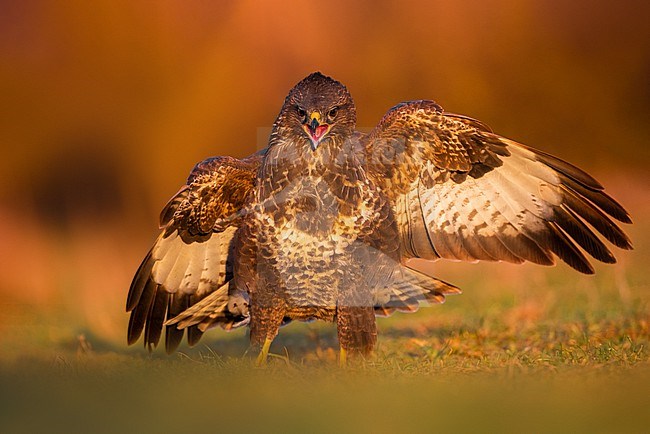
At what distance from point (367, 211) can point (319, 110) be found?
65cm

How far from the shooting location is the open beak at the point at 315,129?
19.5ft

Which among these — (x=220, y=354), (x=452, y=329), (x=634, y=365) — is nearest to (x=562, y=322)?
(x=452, y=329)

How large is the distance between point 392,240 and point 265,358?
1.07 meters

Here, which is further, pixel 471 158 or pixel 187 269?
pixel 187 269

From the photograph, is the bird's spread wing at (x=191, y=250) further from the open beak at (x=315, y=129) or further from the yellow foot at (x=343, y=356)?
the yellow foot at (x=343, y=356)

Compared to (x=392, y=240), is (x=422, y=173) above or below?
above

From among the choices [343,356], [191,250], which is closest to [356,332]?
[343,356]

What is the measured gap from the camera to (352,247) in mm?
5918

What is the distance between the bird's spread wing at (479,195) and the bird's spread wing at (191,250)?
0.88m

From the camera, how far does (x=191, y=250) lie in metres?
6.60

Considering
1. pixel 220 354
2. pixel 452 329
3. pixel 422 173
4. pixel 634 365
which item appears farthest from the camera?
pixel 452 329

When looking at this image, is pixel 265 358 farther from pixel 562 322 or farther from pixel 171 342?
pixel 562 322

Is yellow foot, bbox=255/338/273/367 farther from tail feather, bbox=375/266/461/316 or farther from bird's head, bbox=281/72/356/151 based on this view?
bird's head, bbox=281/72/356/151

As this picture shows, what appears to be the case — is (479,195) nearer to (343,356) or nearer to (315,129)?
(315,129)
